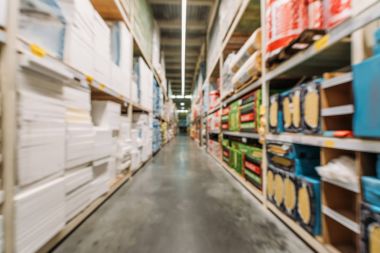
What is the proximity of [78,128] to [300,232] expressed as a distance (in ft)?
5.12

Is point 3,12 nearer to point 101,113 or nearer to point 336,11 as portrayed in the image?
point 101,113

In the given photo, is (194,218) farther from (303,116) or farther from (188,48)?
(188,48)

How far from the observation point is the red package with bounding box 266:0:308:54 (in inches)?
47.6

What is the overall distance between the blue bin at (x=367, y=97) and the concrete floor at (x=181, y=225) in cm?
74

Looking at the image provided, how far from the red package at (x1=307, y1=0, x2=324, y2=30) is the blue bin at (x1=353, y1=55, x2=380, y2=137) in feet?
1.91

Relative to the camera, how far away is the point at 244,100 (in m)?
2.16

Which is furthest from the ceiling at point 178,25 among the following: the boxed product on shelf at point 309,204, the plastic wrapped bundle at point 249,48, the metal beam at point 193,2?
the boxed product on shelf at point 309,204

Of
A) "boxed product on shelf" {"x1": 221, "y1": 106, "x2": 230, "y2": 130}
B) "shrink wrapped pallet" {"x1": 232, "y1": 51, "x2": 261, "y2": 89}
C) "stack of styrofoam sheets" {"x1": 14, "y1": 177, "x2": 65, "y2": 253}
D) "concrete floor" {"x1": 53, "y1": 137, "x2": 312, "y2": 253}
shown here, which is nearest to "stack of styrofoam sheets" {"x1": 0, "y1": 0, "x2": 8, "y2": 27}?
"stack of styrofoam sheets" {"x1": 14, "y1": 177, "x2": 65, "y2": 253}

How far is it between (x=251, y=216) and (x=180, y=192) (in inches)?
30.5

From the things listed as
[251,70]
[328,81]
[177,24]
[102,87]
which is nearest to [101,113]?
[102,87]

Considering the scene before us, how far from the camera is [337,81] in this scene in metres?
0.85

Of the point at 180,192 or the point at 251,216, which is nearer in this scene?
the point at 251,216

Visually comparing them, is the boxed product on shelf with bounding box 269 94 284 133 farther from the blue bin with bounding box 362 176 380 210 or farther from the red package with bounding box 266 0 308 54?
the blue bin with bounding box 362 176 380 210

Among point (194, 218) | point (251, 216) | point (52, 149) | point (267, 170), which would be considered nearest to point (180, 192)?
point (194, 218)
